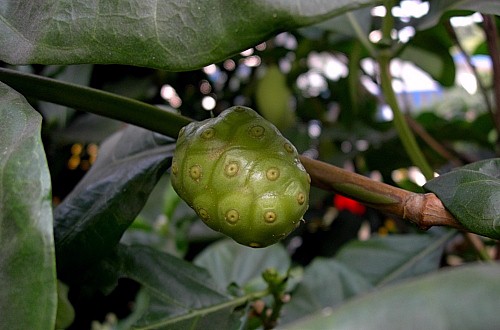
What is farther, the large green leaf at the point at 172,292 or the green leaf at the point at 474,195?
the large green leaf at the point at 172,292

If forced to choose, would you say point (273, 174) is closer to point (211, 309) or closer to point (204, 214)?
point (204, 214)

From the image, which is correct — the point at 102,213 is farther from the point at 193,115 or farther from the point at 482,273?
the point at 193,115

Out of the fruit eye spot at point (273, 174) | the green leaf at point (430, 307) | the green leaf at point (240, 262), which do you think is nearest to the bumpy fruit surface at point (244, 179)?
the fruit eye spot at point (273, 174)

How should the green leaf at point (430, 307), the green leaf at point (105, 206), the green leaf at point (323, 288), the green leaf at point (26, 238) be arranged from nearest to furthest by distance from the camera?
the green leaf at point (430, 307) → the green leaf at point (26, 238) → the green leaf at point (105, 206) → the green leaf at point (323, 288)

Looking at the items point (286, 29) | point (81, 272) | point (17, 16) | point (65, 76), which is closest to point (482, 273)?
point (286, 29)

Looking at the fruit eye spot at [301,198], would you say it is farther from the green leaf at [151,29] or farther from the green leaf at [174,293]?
the green leaf at [174,293]

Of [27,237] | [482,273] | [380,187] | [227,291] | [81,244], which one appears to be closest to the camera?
[482,273]
